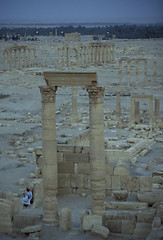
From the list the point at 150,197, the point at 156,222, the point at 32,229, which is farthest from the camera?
the point at 150,197

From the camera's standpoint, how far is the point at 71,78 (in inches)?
621

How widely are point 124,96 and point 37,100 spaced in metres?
7.60

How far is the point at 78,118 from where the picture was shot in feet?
123

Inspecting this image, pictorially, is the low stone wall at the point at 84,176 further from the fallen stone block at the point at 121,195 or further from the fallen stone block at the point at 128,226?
the fallen stone block at the point at 128,226

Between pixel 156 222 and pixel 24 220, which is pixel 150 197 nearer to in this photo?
pixel 156 222

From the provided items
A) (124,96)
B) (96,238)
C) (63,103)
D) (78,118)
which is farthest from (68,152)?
(124,96)

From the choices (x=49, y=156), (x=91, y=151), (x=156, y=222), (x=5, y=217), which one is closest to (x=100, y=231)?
(x=156, y=222)

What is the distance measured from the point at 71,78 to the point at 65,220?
3909mm

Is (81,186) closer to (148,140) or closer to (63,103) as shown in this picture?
(148,140)

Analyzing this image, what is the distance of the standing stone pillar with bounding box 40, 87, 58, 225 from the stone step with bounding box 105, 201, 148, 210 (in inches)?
63.4

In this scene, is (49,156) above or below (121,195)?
above

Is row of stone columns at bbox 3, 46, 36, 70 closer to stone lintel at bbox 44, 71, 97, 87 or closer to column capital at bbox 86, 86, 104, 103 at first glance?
stone lintel at bbox 44, 71, 97, 87

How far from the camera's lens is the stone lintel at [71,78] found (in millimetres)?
15609

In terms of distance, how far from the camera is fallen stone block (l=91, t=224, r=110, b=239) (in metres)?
15.2
